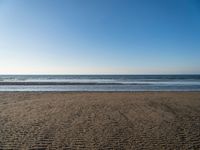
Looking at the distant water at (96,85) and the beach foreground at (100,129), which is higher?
the distant water at (96,85)

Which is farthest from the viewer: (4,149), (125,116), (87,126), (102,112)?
(102,112)

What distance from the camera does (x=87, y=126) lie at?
326 inches

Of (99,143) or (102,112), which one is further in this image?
(102,112)

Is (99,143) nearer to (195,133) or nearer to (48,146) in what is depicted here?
(48,146)

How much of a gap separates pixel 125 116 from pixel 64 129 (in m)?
3.35

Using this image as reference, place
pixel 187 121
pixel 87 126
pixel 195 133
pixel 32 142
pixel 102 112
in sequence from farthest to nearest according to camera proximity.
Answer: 1. pixel 102 112
2. pixel 187 121
3. pixel 87 126
4. pixel 195 133
5. pixel 32 142

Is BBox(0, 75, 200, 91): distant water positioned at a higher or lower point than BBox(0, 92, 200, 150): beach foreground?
higher

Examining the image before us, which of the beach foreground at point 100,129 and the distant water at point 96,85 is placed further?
the distant water at point 96,85

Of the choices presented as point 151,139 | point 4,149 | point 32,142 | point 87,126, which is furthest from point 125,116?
point 4,149

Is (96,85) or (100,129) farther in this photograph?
(96,85)

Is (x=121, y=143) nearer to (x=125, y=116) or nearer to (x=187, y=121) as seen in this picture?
(x=125, y=116)

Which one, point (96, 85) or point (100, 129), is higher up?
point (96, 85)

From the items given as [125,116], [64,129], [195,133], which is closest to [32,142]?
[64,129]

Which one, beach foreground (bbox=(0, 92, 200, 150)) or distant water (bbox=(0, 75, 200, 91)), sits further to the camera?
distant water (bbox=(0, 75, 200, 91))
